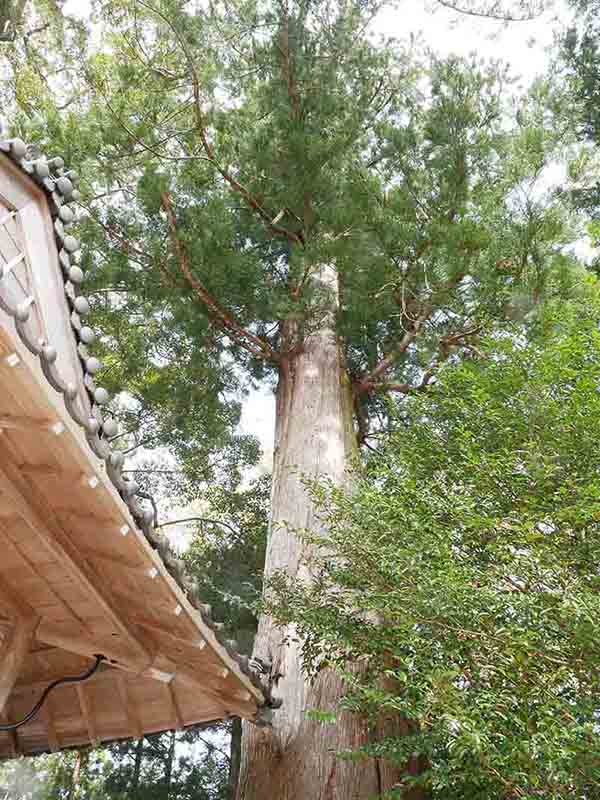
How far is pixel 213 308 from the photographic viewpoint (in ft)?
20.5

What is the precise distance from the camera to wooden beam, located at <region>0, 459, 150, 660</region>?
2840 mm

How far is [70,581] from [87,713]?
3.75ft

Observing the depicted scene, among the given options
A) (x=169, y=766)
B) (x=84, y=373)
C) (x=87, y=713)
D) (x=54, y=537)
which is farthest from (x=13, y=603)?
(x=169, y=766)

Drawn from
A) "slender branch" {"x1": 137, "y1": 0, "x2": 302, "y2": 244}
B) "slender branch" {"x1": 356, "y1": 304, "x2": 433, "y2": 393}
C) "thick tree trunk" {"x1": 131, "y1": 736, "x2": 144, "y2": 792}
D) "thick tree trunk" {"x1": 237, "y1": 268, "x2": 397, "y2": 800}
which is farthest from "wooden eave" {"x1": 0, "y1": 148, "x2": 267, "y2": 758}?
"thick tree trunk" {"x1": 131, "y1": 736, "x2": 144, "y2": 792}

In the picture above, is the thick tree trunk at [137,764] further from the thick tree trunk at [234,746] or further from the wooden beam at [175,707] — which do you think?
the wooden beam at [175,707]

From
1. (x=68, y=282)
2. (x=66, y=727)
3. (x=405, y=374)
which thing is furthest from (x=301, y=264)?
(x=66, y=727)

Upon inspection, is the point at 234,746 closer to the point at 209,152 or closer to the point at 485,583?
the point at 485,583

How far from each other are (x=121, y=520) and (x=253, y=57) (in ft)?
16.6

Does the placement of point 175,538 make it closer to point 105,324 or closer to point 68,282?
point 105,324

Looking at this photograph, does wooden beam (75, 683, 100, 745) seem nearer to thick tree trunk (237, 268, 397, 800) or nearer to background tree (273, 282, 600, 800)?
thick tree trunk (237, 268, 397, 800)

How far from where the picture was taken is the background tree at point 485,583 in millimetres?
2781

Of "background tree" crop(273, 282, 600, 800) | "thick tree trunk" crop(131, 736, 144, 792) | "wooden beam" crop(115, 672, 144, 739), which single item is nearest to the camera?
"background tree" crop(273, 282, 600, 800)

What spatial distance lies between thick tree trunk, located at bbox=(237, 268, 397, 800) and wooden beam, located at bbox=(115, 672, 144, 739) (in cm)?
57

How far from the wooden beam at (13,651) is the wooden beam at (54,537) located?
0.40 m
